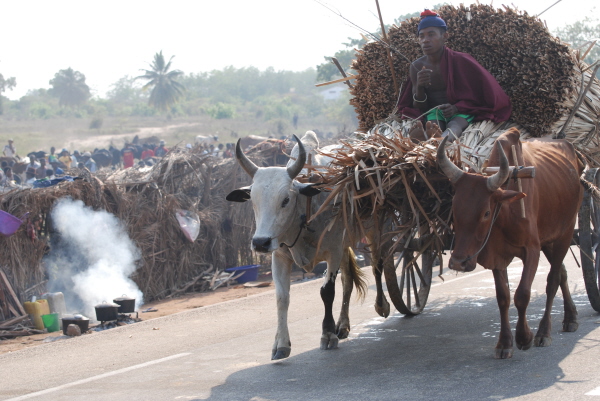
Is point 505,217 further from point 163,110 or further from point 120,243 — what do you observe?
point 163,110

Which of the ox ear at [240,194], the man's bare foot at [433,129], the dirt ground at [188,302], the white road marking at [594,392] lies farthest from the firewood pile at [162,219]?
the white road marking at [594,392]

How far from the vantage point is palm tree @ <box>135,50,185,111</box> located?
7938 centimetres

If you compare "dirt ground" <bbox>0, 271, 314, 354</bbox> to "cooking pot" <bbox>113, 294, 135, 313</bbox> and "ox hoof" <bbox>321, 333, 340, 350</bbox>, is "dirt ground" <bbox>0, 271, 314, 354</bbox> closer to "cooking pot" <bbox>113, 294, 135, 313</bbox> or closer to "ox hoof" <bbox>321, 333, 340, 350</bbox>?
"cooking pot" <bbox>113, 294, 135, 313</bbox>

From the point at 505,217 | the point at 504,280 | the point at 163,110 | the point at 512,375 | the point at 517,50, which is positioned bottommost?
the point at 512,375

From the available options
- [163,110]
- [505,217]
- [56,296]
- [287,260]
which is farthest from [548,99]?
[163,110]

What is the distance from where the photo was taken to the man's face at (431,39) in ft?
22.3

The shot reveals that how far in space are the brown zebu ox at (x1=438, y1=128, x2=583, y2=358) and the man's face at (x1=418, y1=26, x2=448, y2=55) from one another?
141 centimetres

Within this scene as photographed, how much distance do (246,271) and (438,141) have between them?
7905 millimetres

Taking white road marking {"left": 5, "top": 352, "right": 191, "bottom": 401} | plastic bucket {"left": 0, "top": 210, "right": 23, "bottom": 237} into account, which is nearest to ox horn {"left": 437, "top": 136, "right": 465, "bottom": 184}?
white road marking {"left": 5, "top": 352, "right": 191, "bottom": 401}

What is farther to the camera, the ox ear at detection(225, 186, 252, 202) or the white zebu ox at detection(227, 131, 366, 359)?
the ox ear at detection(225, 186, 252, 202)

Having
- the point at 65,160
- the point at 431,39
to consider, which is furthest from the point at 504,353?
the point at 65,160

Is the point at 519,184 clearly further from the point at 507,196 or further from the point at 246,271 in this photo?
the point at 246,271

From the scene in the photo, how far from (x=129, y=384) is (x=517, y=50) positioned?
4.71 meters

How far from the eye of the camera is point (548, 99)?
665 cm
